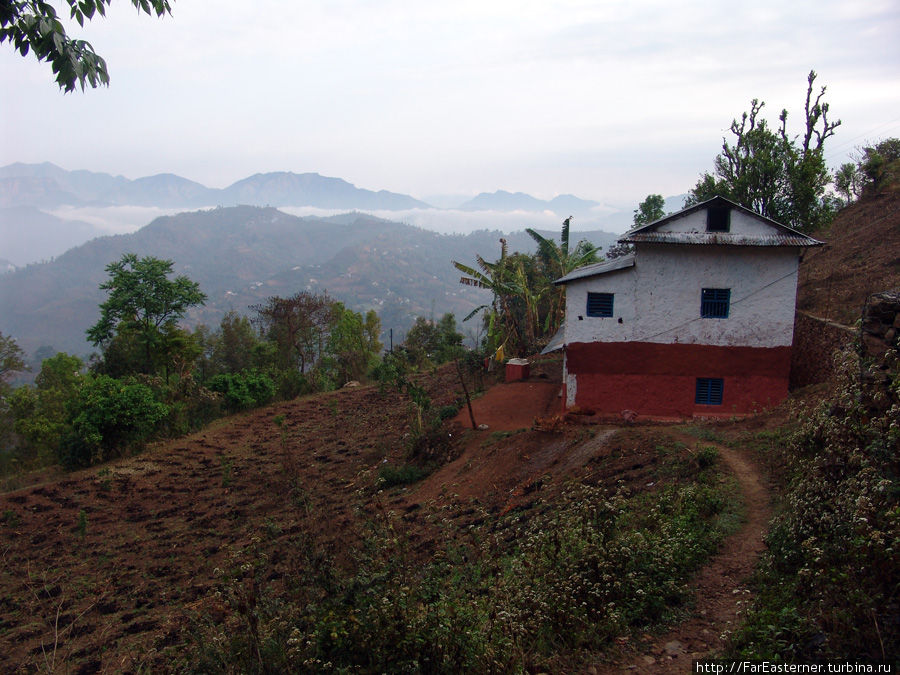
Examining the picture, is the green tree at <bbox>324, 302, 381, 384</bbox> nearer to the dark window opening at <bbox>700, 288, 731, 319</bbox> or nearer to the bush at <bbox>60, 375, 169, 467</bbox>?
the bush at <bbox>60, 375, 169, 467</bbox>

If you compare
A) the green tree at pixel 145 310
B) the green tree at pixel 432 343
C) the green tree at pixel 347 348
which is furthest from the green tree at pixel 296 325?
the green tree at pixel 145 310

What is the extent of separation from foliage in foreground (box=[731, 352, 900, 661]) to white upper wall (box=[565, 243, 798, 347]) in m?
8.26

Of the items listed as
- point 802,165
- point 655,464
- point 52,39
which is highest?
point 802,165

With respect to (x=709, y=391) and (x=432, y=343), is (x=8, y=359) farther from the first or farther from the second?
(x=709, y=391)

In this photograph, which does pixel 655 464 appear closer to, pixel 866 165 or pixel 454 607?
pixel 454 607

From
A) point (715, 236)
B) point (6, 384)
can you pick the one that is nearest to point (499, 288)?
point (715, 236)

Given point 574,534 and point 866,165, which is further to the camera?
point 866,165

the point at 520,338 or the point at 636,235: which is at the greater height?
the point at 636,235

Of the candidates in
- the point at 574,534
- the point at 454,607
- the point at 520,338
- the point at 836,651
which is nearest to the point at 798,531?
the point at 836,651

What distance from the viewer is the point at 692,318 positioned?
567 inches

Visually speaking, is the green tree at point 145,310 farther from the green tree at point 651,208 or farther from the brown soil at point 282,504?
the green tree at point 651,208

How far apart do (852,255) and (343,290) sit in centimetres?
14236

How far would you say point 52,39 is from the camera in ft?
10.4

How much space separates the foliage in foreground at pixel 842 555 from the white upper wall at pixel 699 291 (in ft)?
27.1
